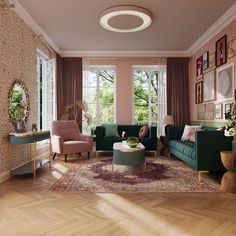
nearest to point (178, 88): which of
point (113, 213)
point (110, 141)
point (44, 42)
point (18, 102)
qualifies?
point (110, 141)

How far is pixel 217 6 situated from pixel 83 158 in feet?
13.8

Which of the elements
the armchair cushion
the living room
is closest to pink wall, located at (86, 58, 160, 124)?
the living room

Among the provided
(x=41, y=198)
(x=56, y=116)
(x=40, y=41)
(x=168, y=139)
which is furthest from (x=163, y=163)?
(x=40, y=41)

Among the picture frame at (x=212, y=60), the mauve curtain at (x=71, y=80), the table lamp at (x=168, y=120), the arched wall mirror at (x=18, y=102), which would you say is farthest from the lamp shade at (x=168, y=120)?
the arched wall mirror at (x=18, y=102)

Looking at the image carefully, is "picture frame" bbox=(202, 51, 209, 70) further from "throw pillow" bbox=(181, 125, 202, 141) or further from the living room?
"throw pillow" bbox=(181, 125, 202, 141)

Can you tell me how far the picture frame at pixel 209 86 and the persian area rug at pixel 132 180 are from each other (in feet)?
5.98

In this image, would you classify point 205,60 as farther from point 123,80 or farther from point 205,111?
point 123,80

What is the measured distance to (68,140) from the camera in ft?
19.2

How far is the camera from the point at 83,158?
575 cm

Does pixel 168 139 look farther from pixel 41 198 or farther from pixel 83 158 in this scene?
pixel 41 198

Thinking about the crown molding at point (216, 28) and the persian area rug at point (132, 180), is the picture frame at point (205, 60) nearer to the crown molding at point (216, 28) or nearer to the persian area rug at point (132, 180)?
the crown molding at point (216, 28)

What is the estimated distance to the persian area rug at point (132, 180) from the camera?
10.8 ft

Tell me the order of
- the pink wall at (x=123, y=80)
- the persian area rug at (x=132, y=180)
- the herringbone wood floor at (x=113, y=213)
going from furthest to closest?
the pink wall at (x=123, y=80) < the persian area rug at (x=132, y=180) < the herringbone wood floor at (x=113, y=213)

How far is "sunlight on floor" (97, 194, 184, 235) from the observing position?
2.12 m
